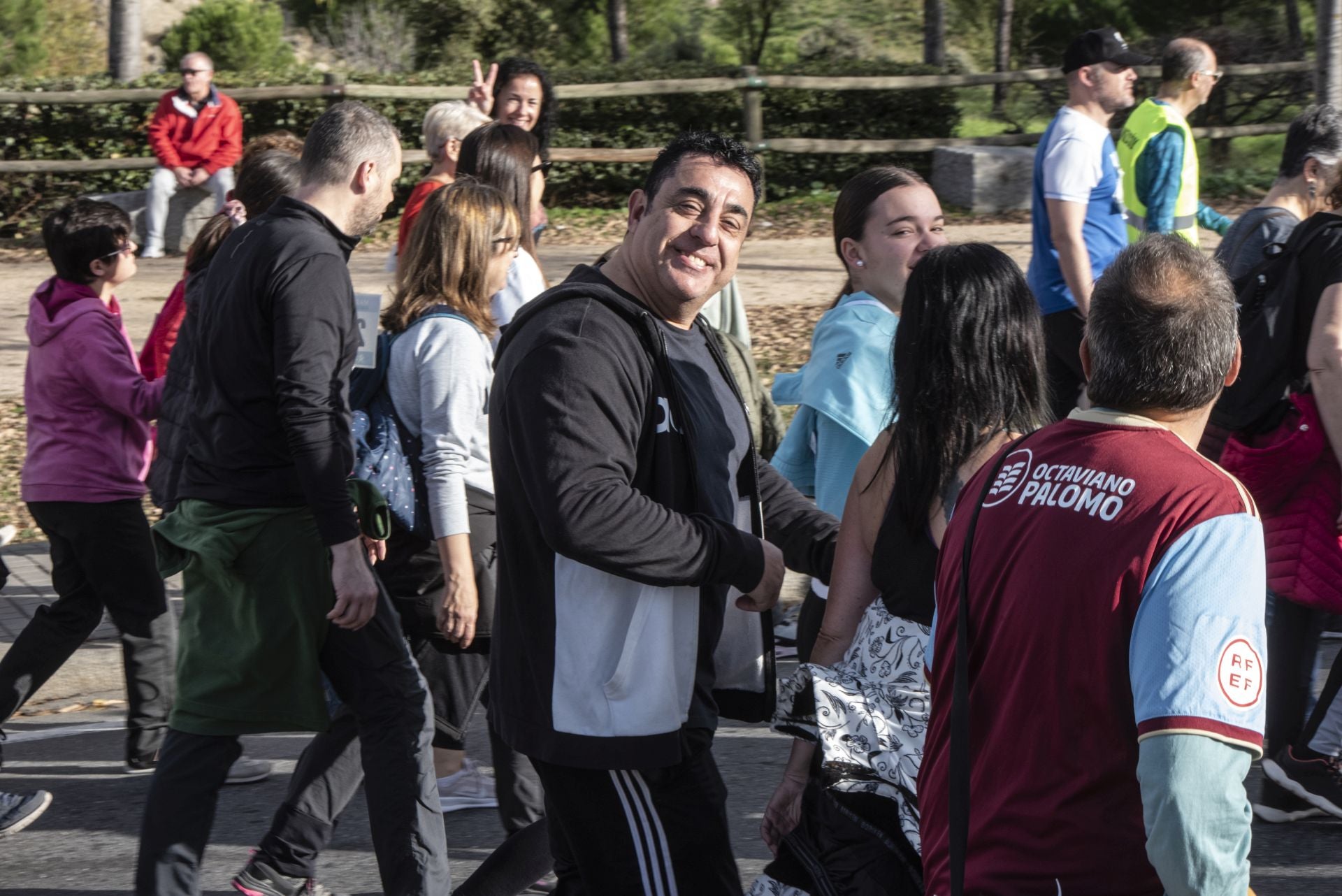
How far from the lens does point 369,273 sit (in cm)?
1313

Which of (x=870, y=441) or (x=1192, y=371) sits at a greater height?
(x=1192, y=371)

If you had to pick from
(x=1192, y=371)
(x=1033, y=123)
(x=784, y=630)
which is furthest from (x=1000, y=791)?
(x=1033, y=123)

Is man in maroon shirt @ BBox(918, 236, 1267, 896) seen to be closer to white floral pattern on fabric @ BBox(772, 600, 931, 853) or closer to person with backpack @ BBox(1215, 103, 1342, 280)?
white floral pattern on fabric @ BBox(772, 600, 931, 853)

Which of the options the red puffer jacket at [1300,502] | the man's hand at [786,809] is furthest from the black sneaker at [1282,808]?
the man's hand at [786,809]

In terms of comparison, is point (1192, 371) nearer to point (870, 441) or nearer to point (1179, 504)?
point (1179, 504)

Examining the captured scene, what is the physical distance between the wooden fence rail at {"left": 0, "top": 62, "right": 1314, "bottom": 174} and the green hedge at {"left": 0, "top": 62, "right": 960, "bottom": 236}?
17cm

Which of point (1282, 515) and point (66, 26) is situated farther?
point (66, 26)

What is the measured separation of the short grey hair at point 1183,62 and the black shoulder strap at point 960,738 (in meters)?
4.85

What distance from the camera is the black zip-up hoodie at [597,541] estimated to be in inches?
95.9

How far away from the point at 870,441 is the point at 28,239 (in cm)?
1389

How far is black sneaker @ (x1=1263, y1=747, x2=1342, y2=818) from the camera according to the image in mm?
4184

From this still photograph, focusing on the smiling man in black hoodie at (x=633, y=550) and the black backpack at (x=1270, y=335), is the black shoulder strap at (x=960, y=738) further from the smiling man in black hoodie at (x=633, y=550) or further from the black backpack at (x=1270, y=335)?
the black backpack at (x=1270, y=335)

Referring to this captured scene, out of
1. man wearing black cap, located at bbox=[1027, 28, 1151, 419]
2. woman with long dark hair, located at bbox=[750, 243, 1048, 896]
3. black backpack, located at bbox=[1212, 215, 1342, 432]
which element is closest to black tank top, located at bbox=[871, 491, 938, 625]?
woman with long dark hair, located at bbox=[750, 243, 1048, 896]

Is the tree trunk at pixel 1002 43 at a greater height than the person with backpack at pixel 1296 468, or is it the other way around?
the tree trunk at pixel 1002 43
